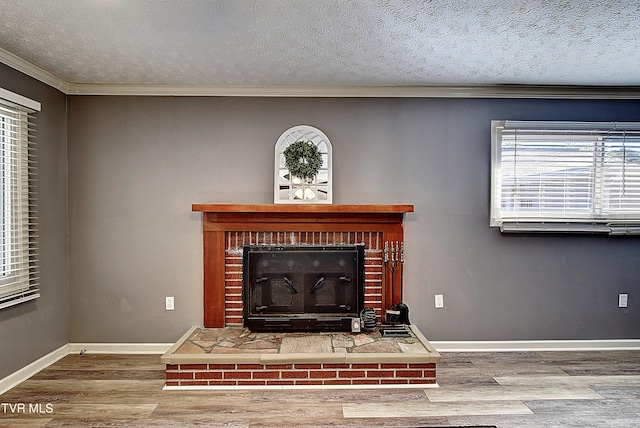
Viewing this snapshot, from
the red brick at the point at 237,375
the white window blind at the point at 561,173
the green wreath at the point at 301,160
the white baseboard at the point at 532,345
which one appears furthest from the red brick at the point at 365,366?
the white window blind at the point at 561,173

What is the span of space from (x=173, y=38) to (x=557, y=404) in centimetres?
343

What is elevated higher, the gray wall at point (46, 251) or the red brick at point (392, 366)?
the gray wall at point (46, 251)

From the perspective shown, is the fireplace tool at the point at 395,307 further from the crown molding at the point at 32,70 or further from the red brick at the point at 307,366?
the crown molding at the point at 32,70

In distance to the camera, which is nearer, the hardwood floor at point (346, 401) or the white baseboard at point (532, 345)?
the hardwood floor at point (346, 401)

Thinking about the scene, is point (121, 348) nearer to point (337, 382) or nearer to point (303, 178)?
point (337, 382)

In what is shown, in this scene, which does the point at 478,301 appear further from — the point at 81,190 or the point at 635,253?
the point at 81,190

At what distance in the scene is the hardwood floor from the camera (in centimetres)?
275

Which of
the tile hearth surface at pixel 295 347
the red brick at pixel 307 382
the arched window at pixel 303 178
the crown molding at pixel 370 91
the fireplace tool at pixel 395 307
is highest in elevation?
the crown molding at pixel 370 91

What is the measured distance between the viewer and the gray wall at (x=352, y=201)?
4.04 m

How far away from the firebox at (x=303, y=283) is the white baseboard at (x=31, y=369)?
158 centimetres

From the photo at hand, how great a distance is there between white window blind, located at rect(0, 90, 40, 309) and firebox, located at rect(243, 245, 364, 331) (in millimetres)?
1646

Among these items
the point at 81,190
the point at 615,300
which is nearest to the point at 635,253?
the point at 615,300

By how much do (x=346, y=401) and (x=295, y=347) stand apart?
2.00 feet

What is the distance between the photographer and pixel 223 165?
13.4ft
